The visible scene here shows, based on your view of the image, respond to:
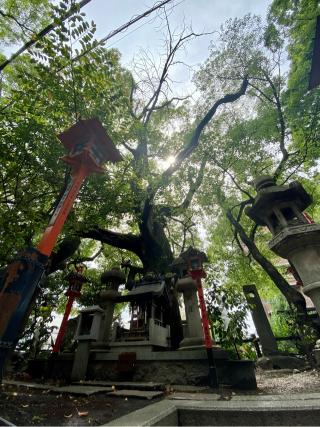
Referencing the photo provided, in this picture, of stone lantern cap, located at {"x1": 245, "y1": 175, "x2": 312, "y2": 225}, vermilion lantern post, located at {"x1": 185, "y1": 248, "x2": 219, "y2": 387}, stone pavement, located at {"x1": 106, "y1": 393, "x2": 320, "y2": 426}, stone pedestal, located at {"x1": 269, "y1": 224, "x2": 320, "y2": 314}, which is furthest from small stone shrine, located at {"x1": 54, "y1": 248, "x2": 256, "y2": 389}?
stone pavement, located at {"x1": 106, "y1": 393, "x2": 320, "y2": 426}

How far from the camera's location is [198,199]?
47.6 ft

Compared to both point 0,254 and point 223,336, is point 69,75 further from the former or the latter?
point 223,336

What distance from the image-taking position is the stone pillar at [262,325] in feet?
32.3

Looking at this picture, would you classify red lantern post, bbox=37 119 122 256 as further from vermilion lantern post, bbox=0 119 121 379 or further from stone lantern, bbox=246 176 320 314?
stone lantern, bbox=246 176 320 314

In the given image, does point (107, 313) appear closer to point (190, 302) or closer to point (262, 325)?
point (190, 302)

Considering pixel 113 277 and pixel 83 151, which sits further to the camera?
pixel 113 277

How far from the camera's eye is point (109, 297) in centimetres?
917

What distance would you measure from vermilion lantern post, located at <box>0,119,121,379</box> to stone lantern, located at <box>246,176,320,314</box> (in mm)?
5158

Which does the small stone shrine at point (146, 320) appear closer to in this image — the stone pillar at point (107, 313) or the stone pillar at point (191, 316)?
the stone pillar at point (107, 313)

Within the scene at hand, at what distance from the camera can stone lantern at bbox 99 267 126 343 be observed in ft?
28.5

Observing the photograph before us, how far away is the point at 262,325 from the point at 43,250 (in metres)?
10.5

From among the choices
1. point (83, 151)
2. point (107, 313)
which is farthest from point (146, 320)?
point (83, 151)

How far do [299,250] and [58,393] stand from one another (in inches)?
283

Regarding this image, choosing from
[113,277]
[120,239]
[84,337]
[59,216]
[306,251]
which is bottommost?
[84,337]
